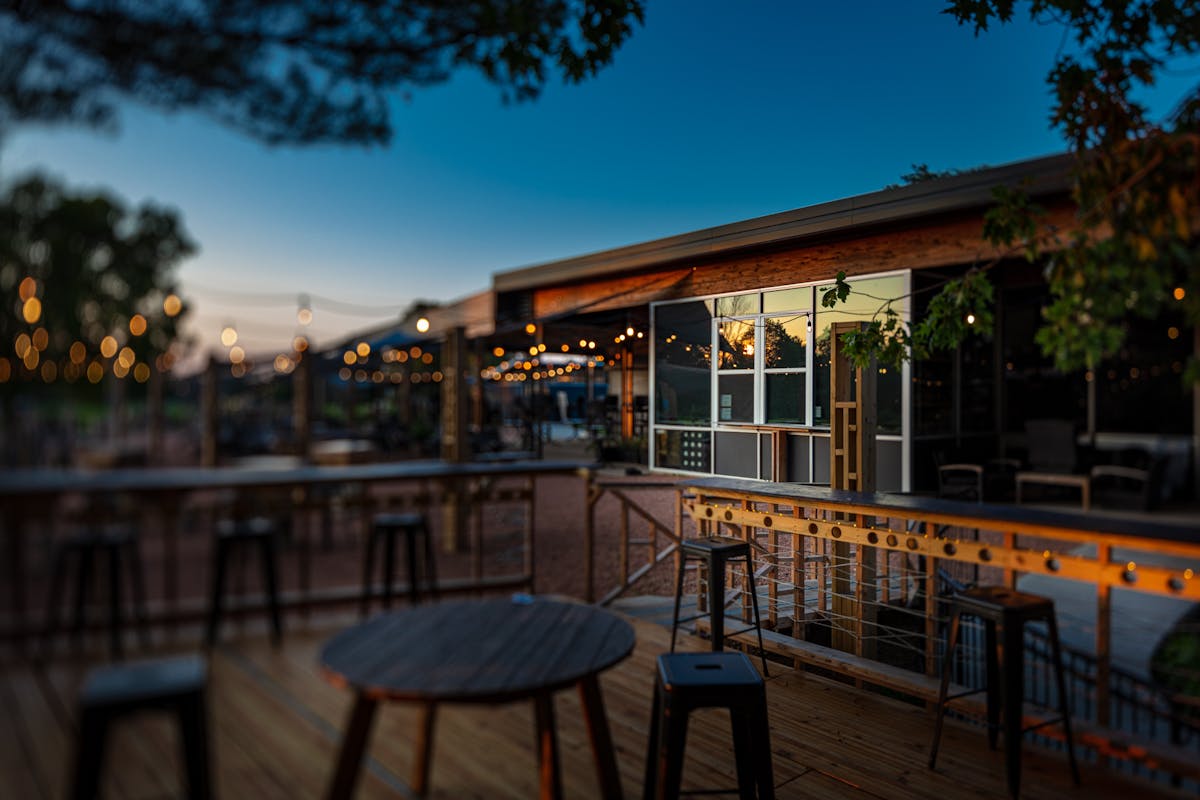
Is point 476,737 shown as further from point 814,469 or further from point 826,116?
point 826,116

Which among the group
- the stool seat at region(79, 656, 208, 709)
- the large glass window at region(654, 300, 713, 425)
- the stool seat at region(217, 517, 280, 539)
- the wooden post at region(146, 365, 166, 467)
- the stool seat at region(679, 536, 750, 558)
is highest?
the large glass window at region(654, 300, 713, 425)

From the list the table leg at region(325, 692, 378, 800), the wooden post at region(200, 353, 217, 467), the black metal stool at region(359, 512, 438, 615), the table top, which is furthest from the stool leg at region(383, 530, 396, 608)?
the wooden post at region(200, 353, 217, 467)

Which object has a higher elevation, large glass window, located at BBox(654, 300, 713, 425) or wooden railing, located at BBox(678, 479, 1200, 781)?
large glass window, located at BBox(654, 300, 713, 425)

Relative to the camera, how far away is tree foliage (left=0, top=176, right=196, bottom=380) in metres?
1.25

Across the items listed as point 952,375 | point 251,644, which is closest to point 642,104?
point 251,644

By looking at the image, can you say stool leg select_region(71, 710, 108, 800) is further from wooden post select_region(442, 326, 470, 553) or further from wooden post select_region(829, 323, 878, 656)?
wooden post select_region(829, 323, 878, 656)

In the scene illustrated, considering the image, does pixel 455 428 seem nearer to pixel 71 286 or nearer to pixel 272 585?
pixel 272 585

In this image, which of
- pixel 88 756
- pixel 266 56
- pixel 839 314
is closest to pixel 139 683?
pixel 88 756

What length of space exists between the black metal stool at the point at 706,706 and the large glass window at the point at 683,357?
1.19 meters

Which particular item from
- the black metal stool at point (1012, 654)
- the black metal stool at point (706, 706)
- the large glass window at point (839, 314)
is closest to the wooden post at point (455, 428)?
the black metal stool at point (706, 706)

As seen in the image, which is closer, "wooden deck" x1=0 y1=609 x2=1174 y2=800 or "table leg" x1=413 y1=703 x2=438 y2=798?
"wooden deck" x1=0 y1=609 x2=1174 y2=800

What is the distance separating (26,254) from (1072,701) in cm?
337

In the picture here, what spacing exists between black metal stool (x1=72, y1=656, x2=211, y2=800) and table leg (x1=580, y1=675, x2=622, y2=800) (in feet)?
2.74

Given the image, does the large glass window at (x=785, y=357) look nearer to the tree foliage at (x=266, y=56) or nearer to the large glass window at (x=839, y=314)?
the large glass window at (x=839, y=314)
